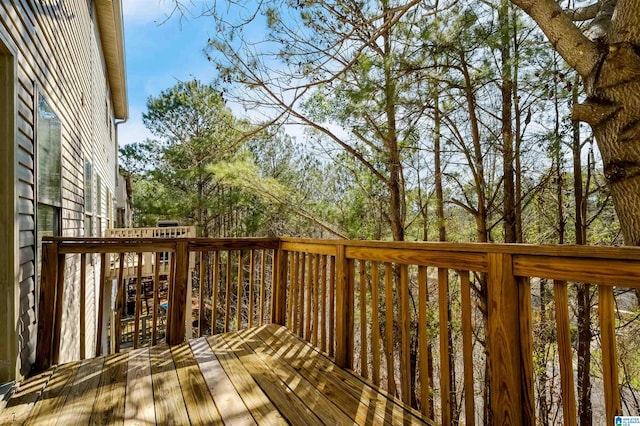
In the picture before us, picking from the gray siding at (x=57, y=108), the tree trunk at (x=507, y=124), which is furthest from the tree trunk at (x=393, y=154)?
the gray siding at (x=57, y=108)

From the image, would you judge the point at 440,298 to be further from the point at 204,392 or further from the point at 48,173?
the point at 48,173

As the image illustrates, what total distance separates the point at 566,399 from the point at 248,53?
454 centimetres

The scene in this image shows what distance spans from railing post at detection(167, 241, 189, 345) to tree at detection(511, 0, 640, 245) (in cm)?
330

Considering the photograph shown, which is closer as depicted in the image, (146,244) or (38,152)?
(38,152)

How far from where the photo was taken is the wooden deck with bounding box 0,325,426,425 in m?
1.77

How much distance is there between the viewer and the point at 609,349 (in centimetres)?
→ 112

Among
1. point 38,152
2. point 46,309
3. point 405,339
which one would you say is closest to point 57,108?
point 38,152

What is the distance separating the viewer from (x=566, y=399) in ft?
4.16

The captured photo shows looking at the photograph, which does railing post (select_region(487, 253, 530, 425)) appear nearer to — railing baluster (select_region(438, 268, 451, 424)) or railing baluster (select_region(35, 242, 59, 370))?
railing baluster (select_region(438, 268, 451, 424))

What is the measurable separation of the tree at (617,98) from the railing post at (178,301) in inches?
130

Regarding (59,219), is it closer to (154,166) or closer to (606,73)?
(606,73)

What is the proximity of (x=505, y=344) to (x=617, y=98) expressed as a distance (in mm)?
2025

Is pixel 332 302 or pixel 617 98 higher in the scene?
pixel 617 98

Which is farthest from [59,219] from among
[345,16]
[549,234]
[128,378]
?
[549,234]
